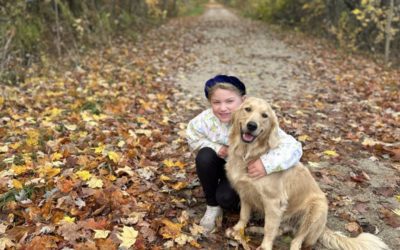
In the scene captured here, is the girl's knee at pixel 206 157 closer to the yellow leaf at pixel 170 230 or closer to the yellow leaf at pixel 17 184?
the yellow leaf at pixel 170 230

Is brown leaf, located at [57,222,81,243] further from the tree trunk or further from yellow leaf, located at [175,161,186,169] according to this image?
the tree trunk

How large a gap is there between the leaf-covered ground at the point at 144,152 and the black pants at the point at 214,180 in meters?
0.32

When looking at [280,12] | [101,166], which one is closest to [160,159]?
[101,166]

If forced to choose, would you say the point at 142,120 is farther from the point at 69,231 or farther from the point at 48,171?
the point at 69,231

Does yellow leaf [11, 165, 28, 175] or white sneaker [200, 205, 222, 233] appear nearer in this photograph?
white sneaker [200, 205, 222, 233]

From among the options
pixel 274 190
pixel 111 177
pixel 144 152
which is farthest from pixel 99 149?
pixel 274 190

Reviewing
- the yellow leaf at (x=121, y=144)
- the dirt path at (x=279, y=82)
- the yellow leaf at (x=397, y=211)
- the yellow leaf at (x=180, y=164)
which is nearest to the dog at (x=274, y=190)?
the dirt path at (x=279, y=82)

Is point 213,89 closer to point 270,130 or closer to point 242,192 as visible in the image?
point 270,130

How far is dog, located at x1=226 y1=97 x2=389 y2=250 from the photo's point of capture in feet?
11.6

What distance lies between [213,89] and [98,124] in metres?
3.27

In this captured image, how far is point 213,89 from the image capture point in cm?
401

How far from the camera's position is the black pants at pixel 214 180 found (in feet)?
13.4

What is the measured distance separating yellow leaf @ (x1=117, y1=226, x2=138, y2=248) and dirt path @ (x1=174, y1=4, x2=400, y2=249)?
72cm

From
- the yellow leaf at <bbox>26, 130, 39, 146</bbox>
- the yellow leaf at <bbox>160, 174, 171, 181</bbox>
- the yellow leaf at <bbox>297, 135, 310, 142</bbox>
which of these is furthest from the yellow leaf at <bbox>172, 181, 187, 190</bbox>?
the yellow leaf at <bbox>297, 135, 310, 142</bbox>
